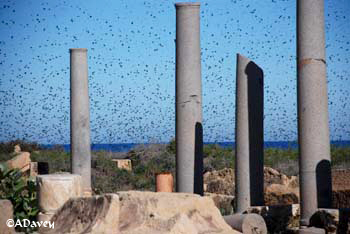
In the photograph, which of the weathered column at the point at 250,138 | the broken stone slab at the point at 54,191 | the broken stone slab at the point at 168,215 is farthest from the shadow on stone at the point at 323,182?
the broken stone slab at the point at 54,191

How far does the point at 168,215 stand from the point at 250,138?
5.33m

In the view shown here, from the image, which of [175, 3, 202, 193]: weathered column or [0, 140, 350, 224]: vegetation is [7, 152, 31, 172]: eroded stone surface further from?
[175, 3, 202, 193]: weathered column

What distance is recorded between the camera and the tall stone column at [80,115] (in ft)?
70.6

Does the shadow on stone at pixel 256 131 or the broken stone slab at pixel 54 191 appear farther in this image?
the shadow on stone at pixel 256 131

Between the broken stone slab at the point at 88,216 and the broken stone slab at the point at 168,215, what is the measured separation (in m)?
0.17

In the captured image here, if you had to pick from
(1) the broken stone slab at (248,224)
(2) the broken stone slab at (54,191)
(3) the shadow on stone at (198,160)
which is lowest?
(1) the broken stone slab at (248,224)

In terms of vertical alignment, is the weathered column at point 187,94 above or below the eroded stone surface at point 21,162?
above

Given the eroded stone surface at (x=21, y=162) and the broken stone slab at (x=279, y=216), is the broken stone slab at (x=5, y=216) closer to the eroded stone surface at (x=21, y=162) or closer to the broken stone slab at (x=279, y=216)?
the broken stone slab at (x=279, y=216)

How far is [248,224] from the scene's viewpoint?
13320 mm

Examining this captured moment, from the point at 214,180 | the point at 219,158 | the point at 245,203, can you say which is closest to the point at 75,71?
the point at 214,180

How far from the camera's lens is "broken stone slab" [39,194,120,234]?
467 inches

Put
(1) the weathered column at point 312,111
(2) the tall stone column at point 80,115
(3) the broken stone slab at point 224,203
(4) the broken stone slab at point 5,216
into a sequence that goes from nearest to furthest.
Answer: (4) the broken stone slab at point 5,216
(1) the weathered column at point 312,111
(3) the broken stone slab at point 224,203
(2) the tall stone column at point 80,115

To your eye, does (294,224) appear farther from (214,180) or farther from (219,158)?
(219,158)

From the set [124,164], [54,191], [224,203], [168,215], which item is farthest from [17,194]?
[124,164]
